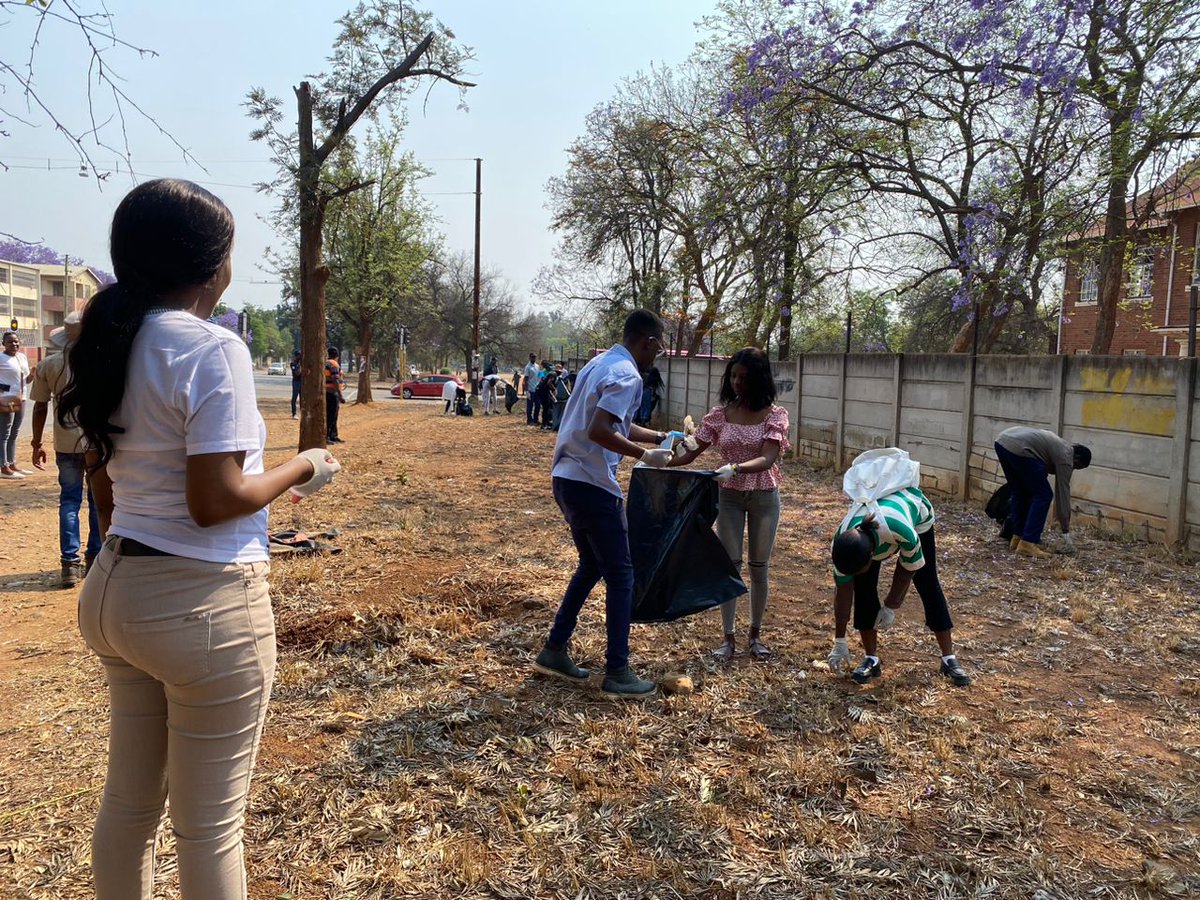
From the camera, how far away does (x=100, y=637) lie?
1.70 meters

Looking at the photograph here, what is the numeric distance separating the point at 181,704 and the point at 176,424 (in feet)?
1.83

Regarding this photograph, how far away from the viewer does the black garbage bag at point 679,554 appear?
166 inches

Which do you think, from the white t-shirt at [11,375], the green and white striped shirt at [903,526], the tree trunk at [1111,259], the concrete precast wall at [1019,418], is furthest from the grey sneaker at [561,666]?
the tree trunk at [1111,259]

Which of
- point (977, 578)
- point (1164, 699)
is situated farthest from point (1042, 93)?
point (1164, 699)

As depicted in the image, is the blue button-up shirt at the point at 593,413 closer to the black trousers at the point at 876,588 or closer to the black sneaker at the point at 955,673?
the black trousers at the point at 876,588

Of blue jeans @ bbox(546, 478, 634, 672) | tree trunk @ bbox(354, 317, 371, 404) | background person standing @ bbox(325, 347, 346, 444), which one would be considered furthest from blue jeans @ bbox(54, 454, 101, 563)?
tree trunk @ bbox(354, 317, 371, 404)

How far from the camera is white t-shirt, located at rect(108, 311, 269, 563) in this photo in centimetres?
162

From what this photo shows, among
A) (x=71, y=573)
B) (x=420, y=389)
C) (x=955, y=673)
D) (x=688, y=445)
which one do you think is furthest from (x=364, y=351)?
(x=955, y=673)

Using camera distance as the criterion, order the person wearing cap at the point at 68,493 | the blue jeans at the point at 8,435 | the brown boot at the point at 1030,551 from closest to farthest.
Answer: the person wearing cap at the point at 68,493 < the brown boot at the point at 1030,551 < the blue jeans at the point at 8,435

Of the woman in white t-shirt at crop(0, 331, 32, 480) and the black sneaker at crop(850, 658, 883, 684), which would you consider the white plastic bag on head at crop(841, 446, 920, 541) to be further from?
the woman in white t-shirt at crop(0, 331, 32, 480)

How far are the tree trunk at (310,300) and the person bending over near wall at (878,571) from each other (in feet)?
25.7

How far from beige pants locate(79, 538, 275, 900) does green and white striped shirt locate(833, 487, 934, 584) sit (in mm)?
2773

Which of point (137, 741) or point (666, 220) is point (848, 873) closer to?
point (137, 741)

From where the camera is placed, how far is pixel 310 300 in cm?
1047
